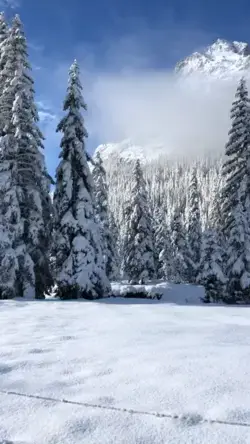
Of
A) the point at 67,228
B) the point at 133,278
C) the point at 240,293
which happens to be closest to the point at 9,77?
the point at 67,228

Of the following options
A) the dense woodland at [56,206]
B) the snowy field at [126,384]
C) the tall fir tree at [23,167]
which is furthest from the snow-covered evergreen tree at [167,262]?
the snowy field at [126,384]

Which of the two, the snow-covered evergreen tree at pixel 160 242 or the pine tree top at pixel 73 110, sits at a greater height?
the pine tree top at pixel 73 110

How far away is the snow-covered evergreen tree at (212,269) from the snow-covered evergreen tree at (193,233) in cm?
2331

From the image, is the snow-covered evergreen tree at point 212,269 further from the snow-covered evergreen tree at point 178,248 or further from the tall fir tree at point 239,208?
the snow-covered evergreen tree at point 178,248

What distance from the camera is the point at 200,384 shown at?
467 cm

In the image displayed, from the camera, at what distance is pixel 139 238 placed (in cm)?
4009

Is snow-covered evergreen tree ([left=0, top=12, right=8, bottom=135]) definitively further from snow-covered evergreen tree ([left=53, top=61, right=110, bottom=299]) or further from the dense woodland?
snow-covered evergreen tree ([left=53, top=61, right=110, bottom=299])

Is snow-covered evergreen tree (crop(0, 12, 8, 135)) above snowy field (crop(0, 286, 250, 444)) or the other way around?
above

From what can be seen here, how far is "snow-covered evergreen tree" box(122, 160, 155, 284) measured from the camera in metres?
39.7

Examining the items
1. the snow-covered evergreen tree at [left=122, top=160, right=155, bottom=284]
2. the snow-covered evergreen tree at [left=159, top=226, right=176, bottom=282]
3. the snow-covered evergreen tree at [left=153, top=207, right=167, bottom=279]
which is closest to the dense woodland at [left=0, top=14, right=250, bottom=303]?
the snow-covered evergreen tree at [left=122, top=160, right=155, bottom=284]

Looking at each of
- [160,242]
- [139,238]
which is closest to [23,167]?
[139,238]

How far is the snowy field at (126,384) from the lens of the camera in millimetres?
3691

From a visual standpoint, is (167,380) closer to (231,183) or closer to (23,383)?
(23,383)

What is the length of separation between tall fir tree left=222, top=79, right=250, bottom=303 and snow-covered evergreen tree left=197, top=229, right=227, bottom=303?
1.55m
